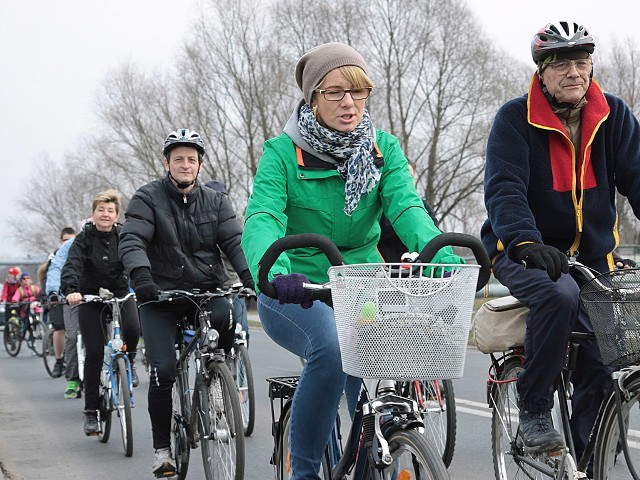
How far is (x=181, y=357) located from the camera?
5.91 m

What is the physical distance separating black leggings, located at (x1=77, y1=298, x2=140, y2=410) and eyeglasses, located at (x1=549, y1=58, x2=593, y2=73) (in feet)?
16.7

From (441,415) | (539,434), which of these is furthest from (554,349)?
(441,415)

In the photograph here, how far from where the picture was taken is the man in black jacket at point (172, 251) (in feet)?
19.3

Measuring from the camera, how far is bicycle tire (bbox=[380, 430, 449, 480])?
115 inches

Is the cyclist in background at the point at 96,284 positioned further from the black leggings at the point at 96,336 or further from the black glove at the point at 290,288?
the black glove at the point at 290,288

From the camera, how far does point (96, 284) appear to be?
892 cm

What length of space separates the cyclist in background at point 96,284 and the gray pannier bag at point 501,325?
4422 mm

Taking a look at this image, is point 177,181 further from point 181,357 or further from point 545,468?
point 545,468

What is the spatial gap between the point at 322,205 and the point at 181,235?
8.11 feet

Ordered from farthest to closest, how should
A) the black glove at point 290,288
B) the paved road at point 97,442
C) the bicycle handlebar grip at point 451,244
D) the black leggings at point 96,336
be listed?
1. the black leggings at point 96,336
2. the paved road at point 97,442
3. the black glove at point 290,288
4. the bicycle handlebar grip at point 451,244

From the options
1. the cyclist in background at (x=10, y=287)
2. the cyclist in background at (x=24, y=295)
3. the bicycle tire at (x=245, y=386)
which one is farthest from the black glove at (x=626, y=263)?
the cyclist in background at (x=10, y=287)

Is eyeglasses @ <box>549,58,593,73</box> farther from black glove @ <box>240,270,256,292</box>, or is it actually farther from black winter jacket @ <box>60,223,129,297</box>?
black winter jacket @ <box>60,223,129,297</box>

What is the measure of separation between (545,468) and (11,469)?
4.20 m

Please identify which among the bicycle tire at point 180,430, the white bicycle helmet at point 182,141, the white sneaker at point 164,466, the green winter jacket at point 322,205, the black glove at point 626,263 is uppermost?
the white bicycle helmet at point 182,141
